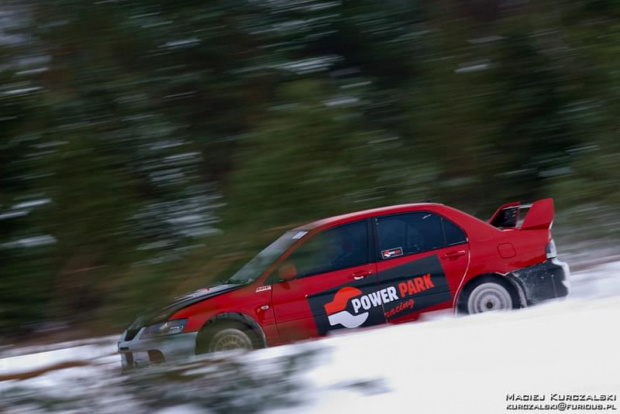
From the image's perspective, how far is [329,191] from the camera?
3.12 metres

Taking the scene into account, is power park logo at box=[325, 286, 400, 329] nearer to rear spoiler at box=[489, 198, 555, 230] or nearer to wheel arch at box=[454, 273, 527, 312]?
wheel arch at box=[454, 273, 527, 312]

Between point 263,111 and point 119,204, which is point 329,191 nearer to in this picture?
point 263,111

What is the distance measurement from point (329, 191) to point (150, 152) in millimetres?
723

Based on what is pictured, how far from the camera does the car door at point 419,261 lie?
6.47 m

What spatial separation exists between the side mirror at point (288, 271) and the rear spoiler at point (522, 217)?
6.35 feet

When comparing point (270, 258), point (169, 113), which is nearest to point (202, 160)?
point (169, 113)

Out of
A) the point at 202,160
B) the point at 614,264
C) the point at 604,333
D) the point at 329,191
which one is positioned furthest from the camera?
the point at 614,264

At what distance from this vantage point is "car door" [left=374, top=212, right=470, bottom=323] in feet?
21.2

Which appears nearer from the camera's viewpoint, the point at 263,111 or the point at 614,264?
the point at 263,111

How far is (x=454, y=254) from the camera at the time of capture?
6.75 m

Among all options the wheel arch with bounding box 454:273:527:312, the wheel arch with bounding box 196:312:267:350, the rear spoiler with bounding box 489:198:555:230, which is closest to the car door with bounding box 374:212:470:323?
the wheel arch with bounding box 454:273:527:312

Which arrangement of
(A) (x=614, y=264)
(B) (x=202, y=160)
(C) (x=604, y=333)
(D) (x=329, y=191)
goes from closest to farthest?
1. (D) (x=329, y=191)
2. (B) (x=202, y=160)
3. (C) (x=604, y=333)
4. (A) (x=614, y=264)

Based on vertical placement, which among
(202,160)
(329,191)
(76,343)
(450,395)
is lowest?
(450,395)

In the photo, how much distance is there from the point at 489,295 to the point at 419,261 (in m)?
0.65
